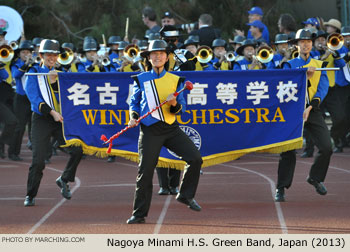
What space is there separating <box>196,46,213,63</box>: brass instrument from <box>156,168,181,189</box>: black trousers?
5.44m

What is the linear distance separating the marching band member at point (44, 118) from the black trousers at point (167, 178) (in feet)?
3.53

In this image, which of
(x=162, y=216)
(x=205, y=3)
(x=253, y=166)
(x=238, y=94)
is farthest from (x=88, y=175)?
(x=205, y=3)

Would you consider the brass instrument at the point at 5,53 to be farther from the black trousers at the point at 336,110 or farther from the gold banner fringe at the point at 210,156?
the gold banner fringe at the point at 210,156

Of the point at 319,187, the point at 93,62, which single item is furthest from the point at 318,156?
the point at 93,62

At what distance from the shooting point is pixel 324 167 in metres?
11.6

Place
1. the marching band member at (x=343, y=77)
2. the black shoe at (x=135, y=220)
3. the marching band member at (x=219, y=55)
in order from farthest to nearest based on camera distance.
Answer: the marching band member at (x=219, y=55) < the marching band member at (x=343, y=77) < the black shoe at (x=135, y=220)

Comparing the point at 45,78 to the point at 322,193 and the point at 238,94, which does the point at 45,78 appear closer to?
the point at 238,94

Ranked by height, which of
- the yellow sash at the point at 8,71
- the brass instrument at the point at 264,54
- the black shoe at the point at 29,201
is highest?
the brass instrument at the point at 264,54

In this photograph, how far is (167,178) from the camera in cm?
1257

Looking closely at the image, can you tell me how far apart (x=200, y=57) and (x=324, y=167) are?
21.5ft

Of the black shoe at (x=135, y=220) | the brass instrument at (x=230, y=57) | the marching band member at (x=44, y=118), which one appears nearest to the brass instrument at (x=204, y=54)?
the brass instrument at (x=230, y=57)

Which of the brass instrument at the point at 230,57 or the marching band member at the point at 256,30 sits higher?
the marching band member at the point at 256,30

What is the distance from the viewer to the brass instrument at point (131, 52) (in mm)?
18078

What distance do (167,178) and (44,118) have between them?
1.81 metres
